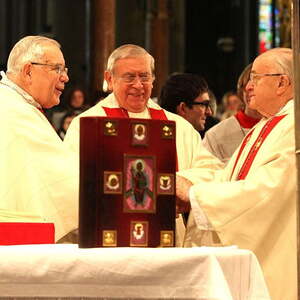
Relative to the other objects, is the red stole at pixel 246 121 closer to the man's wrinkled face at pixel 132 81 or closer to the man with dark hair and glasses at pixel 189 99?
the man with dark hair and glasses at pixel 189 99

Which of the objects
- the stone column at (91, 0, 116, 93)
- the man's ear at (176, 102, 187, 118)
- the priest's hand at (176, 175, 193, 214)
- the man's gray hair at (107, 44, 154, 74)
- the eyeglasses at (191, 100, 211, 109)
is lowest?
the priest's hand at (176, 175, 193, 214)

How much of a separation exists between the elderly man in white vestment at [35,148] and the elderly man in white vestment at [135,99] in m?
0.49

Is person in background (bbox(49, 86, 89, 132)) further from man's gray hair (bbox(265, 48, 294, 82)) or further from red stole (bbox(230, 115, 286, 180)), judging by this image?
red stole (bbox(230, 115, 286, 180))

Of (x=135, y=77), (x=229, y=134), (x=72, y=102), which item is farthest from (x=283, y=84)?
(x=72, y=102)

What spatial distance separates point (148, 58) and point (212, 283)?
261 cm

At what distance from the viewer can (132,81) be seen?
20.4ft

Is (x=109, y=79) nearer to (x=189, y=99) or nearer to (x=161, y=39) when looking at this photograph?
(x=189, y=99)

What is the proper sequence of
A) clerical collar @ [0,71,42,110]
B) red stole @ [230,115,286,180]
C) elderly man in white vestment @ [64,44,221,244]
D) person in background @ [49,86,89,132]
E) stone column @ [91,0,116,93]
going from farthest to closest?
person in background @ [49,86,89,132] < stone column @ [91,0,116,93] < elderly man in white vestment @ [64,44,221,244] < clerical collar @ [0,71,42,110] < red stole @ [230,115,286,180]

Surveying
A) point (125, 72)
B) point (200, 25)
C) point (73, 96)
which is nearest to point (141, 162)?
point (125, 72)

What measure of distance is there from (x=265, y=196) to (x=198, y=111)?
2.26 m

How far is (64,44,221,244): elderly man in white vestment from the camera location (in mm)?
6195

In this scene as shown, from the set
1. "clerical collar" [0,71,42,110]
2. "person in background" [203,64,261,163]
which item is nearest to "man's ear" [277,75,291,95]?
"clerical collar" [0,71,42,110]

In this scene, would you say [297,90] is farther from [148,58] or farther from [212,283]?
[148,58]

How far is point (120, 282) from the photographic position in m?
3.82
